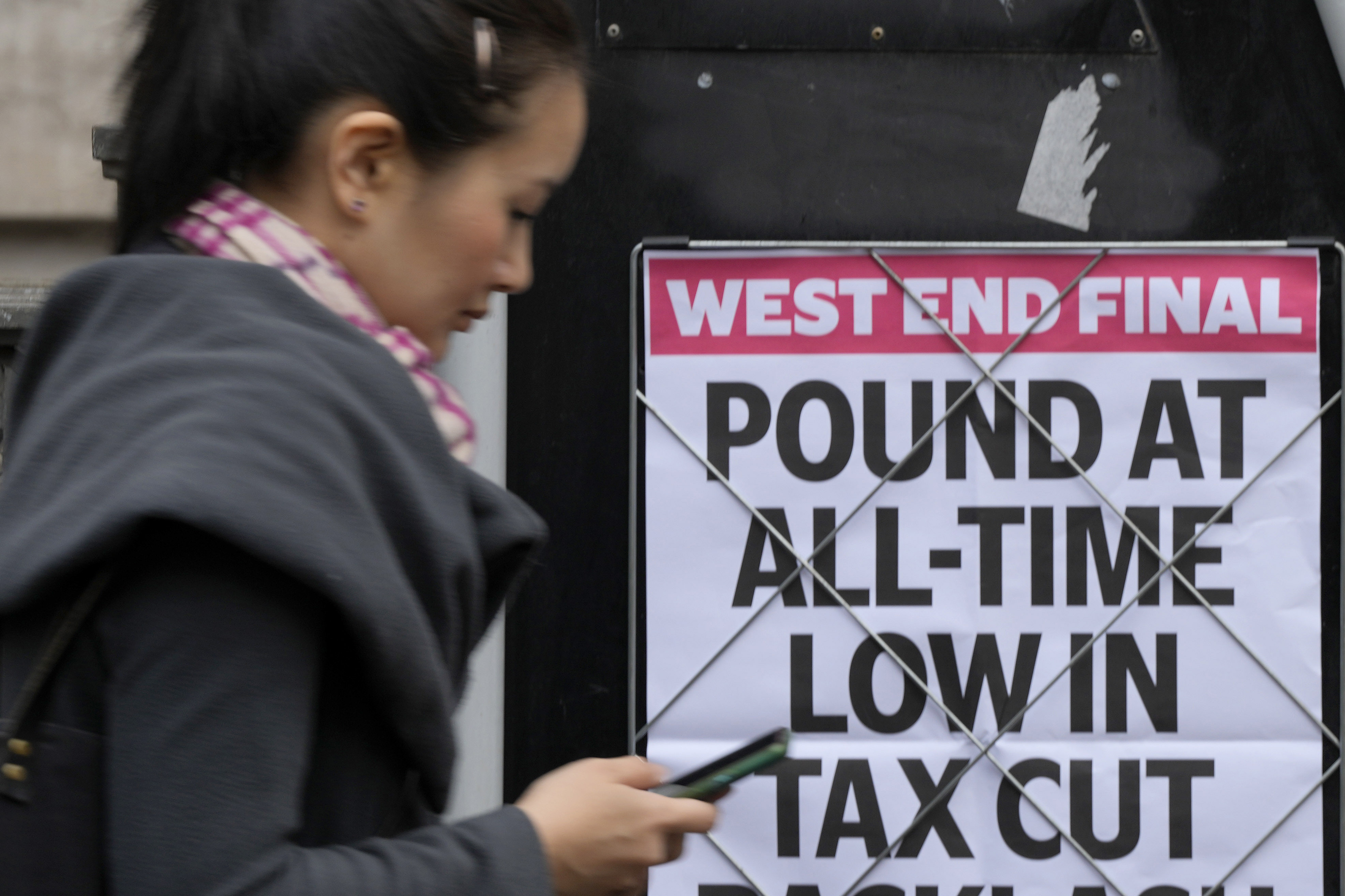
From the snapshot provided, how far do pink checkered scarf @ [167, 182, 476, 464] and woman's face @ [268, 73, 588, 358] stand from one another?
15 millimetres

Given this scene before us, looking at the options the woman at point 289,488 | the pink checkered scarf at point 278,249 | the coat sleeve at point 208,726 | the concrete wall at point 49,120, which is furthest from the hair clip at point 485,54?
the concrete wall at point 49,120

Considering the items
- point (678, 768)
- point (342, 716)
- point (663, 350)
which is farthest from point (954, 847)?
point (342, 716)

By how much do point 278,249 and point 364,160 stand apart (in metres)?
0.06

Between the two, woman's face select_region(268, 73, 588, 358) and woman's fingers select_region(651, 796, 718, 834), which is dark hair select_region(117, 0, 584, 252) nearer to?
woman's face select_region(268, 73, 588, 358)

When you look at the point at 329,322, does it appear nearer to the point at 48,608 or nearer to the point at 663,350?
the point at 48,608

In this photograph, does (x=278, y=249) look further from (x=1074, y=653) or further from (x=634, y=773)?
(x=1074, y=653)

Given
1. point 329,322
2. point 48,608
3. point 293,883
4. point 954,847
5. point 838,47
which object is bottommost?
point 954,847

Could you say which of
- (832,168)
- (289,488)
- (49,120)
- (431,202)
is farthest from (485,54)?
(49,120)

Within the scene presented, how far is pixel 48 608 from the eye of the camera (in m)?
0.52

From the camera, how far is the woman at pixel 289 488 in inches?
19.4

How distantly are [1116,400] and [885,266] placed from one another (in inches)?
11.7

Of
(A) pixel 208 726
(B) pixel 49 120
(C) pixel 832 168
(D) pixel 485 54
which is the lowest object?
(A) pixel 208 726

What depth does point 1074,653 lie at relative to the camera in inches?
57.1

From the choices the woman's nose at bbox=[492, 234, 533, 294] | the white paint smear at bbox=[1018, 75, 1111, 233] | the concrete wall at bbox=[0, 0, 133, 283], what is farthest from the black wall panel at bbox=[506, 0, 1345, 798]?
the concrete wall at bbox=[0, 0, 133, 283]
